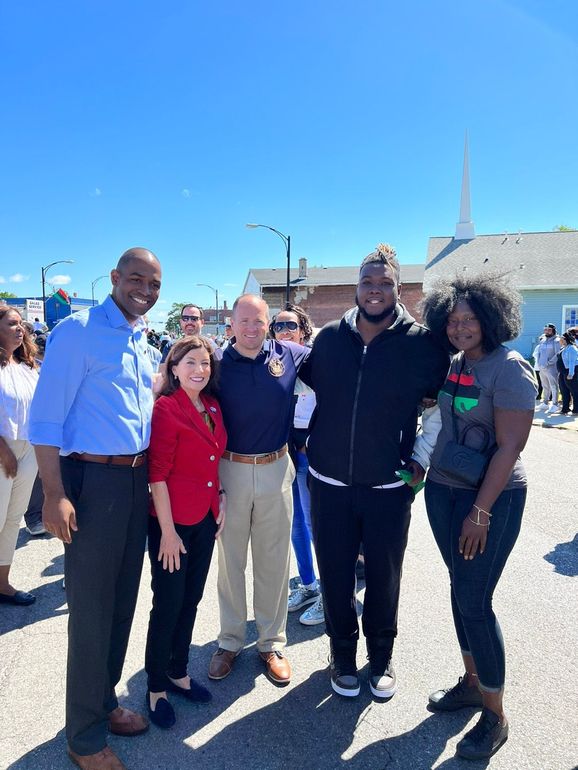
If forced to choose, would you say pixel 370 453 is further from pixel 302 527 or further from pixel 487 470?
pixel 302 527

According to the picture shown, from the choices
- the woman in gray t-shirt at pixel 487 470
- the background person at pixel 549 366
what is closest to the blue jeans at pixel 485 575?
the woman in gray t-shirt at pixel 487 470

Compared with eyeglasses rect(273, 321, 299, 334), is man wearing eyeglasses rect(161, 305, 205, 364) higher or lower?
higher

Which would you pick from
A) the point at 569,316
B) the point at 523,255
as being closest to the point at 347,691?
Answer: the point at 569,316

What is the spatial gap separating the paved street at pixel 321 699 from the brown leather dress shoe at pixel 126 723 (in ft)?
0.12

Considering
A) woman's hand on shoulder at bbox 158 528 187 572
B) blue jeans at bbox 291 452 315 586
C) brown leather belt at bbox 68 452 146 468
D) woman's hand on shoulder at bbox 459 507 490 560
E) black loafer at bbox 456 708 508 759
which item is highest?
brown leather belt at bbox 68 452 146 468

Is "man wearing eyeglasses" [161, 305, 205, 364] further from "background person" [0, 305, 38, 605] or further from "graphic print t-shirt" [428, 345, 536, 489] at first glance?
"graphic print t-shirt" [428, 345, 536, 489]

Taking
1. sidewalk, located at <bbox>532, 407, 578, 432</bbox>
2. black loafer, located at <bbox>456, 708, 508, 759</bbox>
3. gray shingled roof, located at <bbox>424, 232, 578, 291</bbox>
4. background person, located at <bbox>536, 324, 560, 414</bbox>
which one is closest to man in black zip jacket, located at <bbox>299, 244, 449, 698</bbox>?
black loafer, located at <bbox>456, 708, 508, 759</bbox>

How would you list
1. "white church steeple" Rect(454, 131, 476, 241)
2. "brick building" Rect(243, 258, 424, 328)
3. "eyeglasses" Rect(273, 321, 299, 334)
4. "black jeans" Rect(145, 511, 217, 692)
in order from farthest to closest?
1. "brick building" Rect(243, 258, 424, 328)
2. "white church steeple" Rect(454, 131, 476, 241)
3. "eyeglasses" Rect(273, 321, 299, 334)
4. "black jeans" Rect(145, 511, 217, 692)

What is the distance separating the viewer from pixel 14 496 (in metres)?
3.69

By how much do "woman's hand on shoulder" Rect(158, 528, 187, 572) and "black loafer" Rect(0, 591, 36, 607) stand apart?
187 centimetres

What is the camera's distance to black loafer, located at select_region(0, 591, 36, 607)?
3.58 meters

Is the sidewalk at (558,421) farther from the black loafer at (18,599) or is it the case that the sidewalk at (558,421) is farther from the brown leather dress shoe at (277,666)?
the black loafer at (18,599)

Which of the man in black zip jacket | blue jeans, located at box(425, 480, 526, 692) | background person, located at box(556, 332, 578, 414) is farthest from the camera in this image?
background person, located at box(556, 332, 578, 414)

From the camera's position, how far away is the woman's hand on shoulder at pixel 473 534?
2203mm
